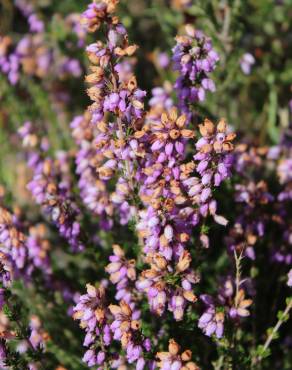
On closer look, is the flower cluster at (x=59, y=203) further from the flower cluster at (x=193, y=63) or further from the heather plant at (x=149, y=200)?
the flower cluster at (x=193, y=63)

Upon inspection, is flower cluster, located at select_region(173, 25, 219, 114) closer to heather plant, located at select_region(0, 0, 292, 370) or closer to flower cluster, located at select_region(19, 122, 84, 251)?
heather plant, located at select_region(0, 0, 292, 370)

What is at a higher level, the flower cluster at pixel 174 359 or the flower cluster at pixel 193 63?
the flower cluster at pixel 193 63

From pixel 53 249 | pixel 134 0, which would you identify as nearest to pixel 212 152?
pixel 53 249

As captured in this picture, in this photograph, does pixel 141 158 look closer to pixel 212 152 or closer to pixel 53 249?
pixel 212 152

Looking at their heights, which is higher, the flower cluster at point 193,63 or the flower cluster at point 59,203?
the flower cluster at point 193,63

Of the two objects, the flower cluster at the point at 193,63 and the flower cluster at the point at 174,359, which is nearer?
the flower cluster at the point at 174,359

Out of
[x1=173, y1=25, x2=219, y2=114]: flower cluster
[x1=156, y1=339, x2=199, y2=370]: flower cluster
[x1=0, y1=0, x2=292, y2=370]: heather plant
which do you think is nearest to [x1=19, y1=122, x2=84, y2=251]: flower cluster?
[x1=0, y1=0, x2=292, y2=370]: heather plant

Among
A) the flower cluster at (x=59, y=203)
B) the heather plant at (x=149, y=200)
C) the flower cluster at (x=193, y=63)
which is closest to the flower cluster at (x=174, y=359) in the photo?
the heather plant at (x=149, y=200)

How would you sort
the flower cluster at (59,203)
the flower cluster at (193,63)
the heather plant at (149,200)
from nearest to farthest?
the heather plant at (149,200), the flower cluster at (193,63), the flower cluster at (59,203)

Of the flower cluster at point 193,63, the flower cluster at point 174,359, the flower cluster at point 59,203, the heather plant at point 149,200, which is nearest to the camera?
the flower cluster at point 174,359
